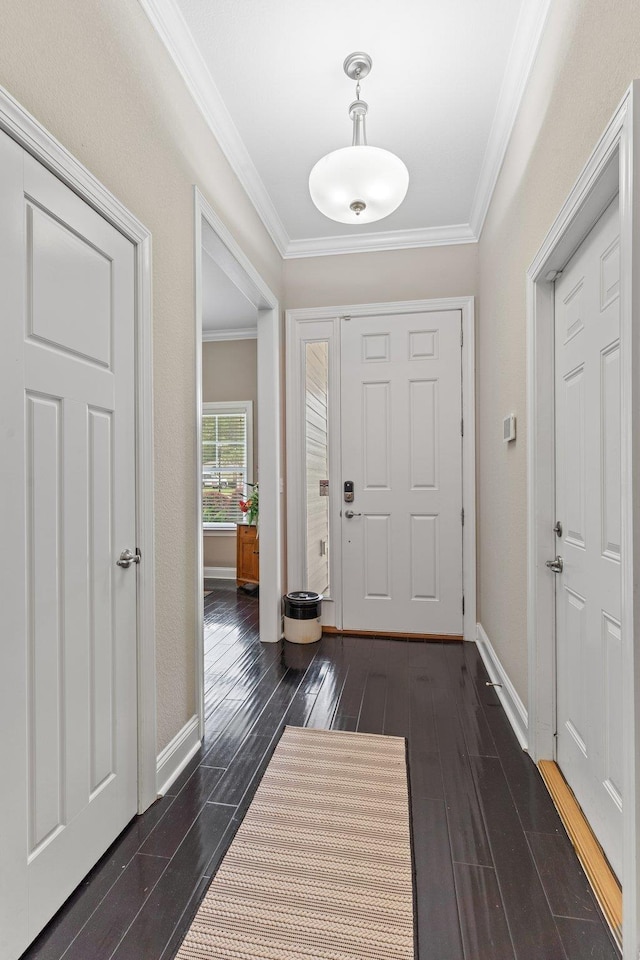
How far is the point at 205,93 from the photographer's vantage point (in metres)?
2.18

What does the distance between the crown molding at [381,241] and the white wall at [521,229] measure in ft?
0.90

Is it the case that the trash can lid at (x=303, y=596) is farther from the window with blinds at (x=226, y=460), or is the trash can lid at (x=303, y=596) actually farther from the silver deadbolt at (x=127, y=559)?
the window with blinds at (x=226, y=460)

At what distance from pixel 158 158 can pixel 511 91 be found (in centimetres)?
161

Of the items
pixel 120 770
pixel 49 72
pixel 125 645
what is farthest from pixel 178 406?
pixel 120 770

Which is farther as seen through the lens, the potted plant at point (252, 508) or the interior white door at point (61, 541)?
the potted plant at point (252, 508)

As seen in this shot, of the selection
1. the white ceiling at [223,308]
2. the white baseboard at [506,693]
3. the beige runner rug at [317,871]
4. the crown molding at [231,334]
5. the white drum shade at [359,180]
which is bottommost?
the beige runner rug at [317,871]

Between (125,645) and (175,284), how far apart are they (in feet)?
4.53

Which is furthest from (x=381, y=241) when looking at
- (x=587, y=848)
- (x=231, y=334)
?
(x=587, y=848)

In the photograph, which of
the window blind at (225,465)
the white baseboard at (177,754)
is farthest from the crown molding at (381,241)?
the white baseboard at (177,754)

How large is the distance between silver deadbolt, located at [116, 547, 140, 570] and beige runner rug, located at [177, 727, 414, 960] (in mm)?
940

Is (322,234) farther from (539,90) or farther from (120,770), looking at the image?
(120,770)

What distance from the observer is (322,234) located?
3527mm

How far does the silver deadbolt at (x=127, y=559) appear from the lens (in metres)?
1.58

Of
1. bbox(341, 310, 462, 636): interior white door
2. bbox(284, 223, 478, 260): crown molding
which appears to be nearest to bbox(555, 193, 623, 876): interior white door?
bbox(341, 310, 462, 636): interior white door
